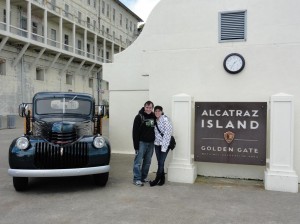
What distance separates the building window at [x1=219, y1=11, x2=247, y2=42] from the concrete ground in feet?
11.1

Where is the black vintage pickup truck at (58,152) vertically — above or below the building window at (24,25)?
below

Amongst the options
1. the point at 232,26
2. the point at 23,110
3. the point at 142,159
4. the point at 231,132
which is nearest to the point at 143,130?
the point at 142,159

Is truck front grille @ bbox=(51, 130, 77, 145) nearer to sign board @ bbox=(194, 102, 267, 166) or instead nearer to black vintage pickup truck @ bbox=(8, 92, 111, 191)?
black vintage pickup truck @ bbox=(8, 92, 111, 191)

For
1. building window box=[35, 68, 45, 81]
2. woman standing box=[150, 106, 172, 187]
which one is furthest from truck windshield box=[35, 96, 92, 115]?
building window box=[35, 68, 45, 81]

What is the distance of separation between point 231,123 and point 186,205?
2407mm

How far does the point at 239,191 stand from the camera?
20.8 ft

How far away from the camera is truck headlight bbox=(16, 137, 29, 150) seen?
6.01 metres

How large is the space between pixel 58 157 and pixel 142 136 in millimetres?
1804

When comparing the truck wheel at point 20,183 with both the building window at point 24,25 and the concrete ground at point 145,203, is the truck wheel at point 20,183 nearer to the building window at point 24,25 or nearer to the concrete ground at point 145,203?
the concrete ground at point 145,203

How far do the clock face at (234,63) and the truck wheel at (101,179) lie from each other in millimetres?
3697

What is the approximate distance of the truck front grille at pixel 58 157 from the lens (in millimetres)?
5992

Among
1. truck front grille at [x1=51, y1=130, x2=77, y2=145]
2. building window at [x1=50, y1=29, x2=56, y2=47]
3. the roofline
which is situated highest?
the roofline

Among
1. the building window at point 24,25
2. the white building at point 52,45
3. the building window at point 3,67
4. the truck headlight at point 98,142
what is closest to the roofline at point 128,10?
the white building at point 52,45

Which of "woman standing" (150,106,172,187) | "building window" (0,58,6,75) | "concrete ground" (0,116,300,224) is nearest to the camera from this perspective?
"concrete ground" (0,116,300,224)
